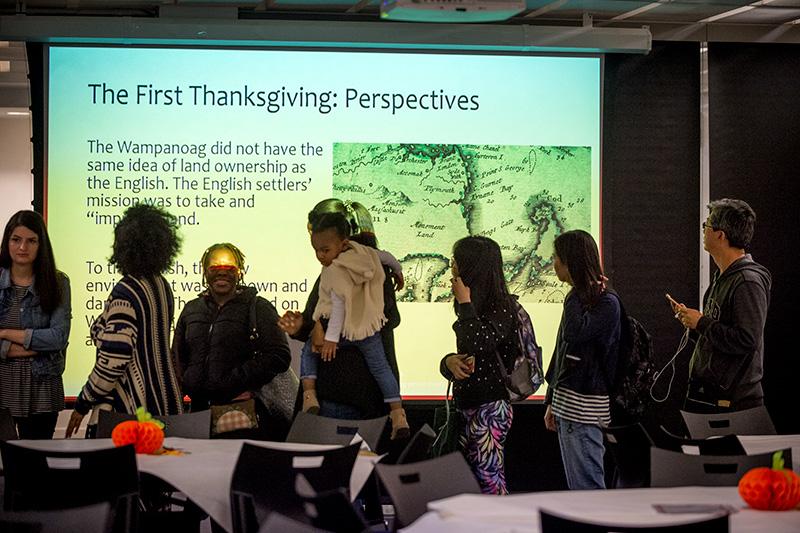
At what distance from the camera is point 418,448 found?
4527 millimetres

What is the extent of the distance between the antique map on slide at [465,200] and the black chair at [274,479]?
3.73 meters

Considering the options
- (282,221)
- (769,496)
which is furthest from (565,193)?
(769,496)

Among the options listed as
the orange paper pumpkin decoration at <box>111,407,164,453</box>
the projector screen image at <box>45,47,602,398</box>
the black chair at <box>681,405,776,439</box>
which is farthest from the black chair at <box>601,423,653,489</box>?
the projector screen image at <box>45,47,602,398</box>

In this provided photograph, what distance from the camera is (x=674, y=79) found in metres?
8.32

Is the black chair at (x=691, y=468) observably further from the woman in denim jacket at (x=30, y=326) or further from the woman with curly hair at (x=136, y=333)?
the woman in denim jacket at (x=30, y=326)

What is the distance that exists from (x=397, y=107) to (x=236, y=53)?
3.68 feet

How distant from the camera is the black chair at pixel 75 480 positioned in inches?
163

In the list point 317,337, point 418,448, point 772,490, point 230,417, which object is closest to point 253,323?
point 317,337

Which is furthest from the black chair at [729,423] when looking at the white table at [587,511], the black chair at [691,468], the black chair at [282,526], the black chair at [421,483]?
the black chair at [282,526]

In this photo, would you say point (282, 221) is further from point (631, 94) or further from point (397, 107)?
point (631, 94)

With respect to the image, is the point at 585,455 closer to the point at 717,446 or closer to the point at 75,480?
the point at 717,446

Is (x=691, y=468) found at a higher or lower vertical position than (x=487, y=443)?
higher

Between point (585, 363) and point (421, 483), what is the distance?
6.26 ft

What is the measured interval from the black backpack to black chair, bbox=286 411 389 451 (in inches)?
47.9
